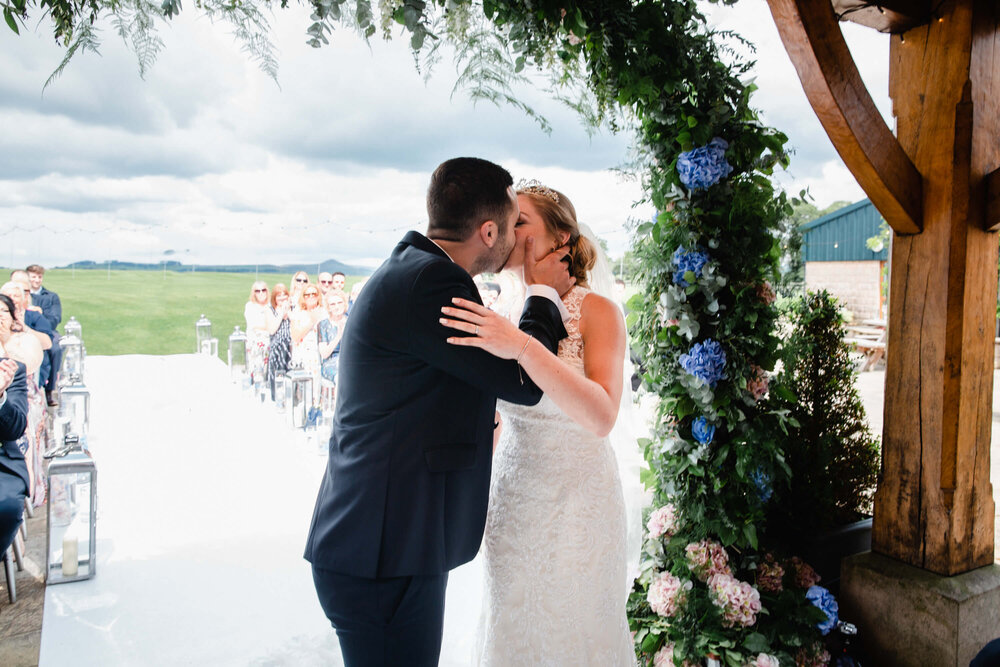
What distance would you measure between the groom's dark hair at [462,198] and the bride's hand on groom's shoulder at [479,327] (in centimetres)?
22

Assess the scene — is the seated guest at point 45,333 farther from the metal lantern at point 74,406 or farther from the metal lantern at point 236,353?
the metal lantern at point 236,353

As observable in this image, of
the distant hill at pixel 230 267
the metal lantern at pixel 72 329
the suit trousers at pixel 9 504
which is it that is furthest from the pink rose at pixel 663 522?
the metal lantern at pixel 72 329

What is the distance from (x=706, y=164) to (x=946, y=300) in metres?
0.92

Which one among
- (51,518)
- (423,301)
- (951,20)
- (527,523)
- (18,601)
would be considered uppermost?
(951,20)

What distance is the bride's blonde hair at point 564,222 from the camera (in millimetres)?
1819

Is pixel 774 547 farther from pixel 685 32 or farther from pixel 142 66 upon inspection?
pixel 142 66

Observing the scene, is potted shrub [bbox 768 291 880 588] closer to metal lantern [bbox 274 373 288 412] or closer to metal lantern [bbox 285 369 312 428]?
metal lantern [bbox 285 369 312 428]

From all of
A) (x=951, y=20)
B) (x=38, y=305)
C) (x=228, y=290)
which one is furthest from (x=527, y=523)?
(x=228, y=290)

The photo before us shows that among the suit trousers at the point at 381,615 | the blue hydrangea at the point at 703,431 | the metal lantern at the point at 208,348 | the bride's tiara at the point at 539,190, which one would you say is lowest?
the suit trousers at the point at 381,615

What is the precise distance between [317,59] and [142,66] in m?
1.41

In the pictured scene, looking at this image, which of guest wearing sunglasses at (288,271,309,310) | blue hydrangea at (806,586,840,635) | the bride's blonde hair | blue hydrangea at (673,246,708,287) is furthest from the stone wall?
the bride's blonde hair

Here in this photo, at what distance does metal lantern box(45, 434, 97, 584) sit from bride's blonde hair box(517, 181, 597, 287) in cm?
230

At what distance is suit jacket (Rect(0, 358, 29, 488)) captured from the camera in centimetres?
301

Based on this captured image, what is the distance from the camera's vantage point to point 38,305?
240 inches
